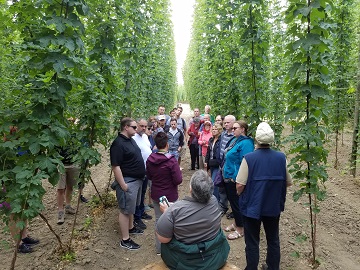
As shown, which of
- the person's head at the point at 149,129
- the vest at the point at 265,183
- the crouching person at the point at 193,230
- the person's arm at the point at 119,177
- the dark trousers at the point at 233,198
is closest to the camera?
the crouching person at the point at 193,230

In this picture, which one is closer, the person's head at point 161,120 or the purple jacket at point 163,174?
the purple jacket at point 163,174

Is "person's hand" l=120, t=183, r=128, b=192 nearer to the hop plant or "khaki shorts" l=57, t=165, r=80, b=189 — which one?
"khaki shorts" l=57, t=165, r=80, b=189

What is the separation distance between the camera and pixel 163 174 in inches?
179

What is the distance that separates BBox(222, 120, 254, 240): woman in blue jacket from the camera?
492cm

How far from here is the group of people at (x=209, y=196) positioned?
9.62 ft

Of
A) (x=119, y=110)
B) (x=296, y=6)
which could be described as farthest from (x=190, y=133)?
(x=296, y=6)

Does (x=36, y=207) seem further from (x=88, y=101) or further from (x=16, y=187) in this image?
(x=88, y=101)

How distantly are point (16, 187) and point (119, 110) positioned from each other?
3734 mm

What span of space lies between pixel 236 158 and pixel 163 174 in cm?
138

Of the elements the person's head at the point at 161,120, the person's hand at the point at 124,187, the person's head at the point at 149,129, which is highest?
the person's head at the point at 161,120

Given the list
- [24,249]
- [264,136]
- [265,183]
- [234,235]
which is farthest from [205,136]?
[24,249]

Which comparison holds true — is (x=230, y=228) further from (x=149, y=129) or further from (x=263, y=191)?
(x=149, y=129)

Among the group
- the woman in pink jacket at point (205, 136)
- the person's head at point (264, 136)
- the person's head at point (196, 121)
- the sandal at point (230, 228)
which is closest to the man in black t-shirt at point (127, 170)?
the sandal at point (230, 228)

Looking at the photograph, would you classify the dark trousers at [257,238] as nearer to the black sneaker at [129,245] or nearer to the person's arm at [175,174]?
the person's arm at [175,174]
